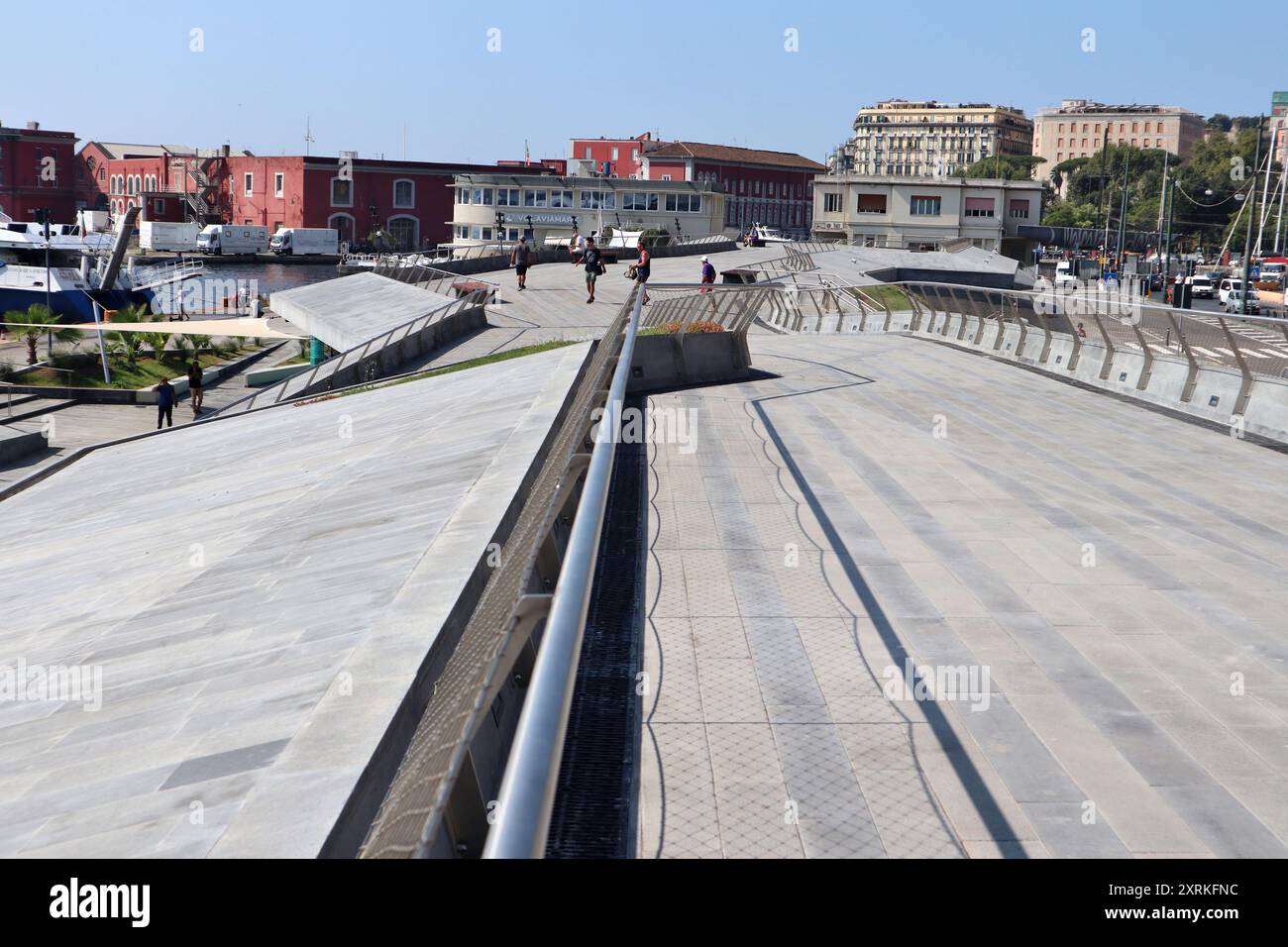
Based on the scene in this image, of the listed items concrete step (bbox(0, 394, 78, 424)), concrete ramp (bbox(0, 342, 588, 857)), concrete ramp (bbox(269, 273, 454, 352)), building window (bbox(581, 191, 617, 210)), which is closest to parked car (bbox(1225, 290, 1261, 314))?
concrete ramp (bbox(269, 273, 454, 352))

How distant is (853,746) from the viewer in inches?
231

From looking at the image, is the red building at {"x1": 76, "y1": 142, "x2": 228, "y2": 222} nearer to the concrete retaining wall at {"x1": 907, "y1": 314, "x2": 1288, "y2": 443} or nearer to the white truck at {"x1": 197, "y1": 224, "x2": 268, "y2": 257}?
the white truck at {"x1": 197, "y1": 224, "x2": 268, "y2": 257}

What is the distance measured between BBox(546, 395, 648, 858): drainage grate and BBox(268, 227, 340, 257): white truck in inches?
3830

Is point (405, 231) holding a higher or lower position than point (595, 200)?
lower

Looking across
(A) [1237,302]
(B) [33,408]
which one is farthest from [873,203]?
(B) [33,408]

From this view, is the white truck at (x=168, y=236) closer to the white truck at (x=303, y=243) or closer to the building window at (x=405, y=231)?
the white truck at (x=303, y=243)

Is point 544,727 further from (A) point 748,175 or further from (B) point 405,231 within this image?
(A) point 748,175

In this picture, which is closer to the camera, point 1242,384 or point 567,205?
point 1242,384

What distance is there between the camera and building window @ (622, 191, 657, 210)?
83000mm

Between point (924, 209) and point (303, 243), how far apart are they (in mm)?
47945

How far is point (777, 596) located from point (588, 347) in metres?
12.3

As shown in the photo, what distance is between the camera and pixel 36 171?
118 m
